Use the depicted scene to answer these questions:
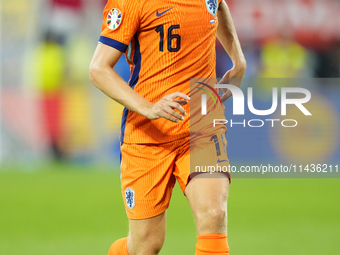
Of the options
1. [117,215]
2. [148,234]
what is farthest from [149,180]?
[117,215]

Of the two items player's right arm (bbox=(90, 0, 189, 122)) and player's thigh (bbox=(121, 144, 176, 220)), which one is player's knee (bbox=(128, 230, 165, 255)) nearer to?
player's thigh (bbox=(121, 144, 176, 220))

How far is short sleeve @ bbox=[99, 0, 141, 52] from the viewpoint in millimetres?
2453

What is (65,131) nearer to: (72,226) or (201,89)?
(72,226)

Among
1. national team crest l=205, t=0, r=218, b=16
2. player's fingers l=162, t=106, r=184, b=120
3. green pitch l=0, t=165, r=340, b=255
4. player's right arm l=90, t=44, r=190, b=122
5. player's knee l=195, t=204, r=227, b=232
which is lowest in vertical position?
green pitch l=0, t=165, r=340, b=255

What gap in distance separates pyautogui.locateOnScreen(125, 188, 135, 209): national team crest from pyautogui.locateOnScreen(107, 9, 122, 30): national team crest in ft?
2.72

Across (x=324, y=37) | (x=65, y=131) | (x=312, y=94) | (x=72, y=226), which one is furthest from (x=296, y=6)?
(x=72, y=226)

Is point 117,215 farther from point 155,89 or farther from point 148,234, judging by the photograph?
point 155,89

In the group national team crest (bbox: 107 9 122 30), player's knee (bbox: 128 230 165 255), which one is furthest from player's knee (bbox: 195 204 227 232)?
national team crest (bbox: 107 9 122 30)

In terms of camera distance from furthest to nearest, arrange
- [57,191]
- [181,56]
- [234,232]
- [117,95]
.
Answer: [57,191]
[234,232]
[181,56]
[117,95]

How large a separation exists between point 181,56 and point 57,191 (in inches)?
196

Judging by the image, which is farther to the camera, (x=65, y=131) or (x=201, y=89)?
(x=65, y=131)

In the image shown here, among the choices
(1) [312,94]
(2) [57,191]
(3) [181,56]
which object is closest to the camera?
(3) [181,56]

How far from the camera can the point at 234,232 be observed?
16.4 ft

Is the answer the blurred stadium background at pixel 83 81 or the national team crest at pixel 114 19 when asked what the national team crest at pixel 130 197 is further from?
the blurred stadium background at pixel 83 81
